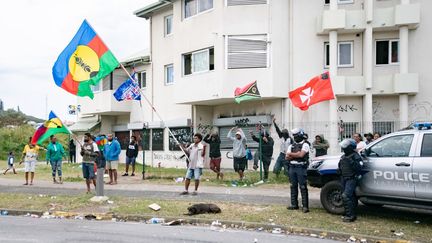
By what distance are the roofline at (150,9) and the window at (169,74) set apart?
320 cm

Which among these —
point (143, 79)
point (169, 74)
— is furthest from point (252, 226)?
point (143, 79)

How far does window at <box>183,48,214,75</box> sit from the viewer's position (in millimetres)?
20641

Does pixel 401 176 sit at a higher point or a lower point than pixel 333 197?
higher

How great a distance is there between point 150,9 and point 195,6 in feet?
15.3

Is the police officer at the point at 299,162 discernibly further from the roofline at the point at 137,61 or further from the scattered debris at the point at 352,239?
the roofline at the point at 137,61

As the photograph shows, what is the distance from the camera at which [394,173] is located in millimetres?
8828

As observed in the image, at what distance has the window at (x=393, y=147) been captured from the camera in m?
8.91

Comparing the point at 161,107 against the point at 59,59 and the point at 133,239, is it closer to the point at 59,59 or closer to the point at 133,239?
the point at 59,59

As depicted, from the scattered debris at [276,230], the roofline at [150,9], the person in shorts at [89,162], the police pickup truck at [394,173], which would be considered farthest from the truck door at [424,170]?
the roofline at [150,9]

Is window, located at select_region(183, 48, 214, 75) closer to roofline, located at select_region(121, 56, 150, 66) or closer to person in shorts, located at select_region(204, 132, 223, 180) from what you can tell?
roofline, located at select_region(121, 56, 150, 66)

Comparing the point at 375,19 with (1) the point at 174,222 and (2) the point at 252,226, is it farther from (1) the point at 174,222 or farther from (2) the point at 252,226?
(1) the point at 174,222

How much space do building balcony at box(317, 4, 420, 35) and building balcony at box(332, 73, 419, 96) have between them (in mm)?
1950

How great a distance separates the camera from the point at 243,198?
1205 centimetres

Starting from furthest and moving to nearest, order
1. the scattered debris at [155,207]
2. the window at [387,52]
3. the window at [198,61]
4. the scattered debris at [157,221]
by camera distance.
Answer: the window at [198,61]
the window at [387,52]
the scattered debris at [155,207]
the scattered debris at [157,221]
